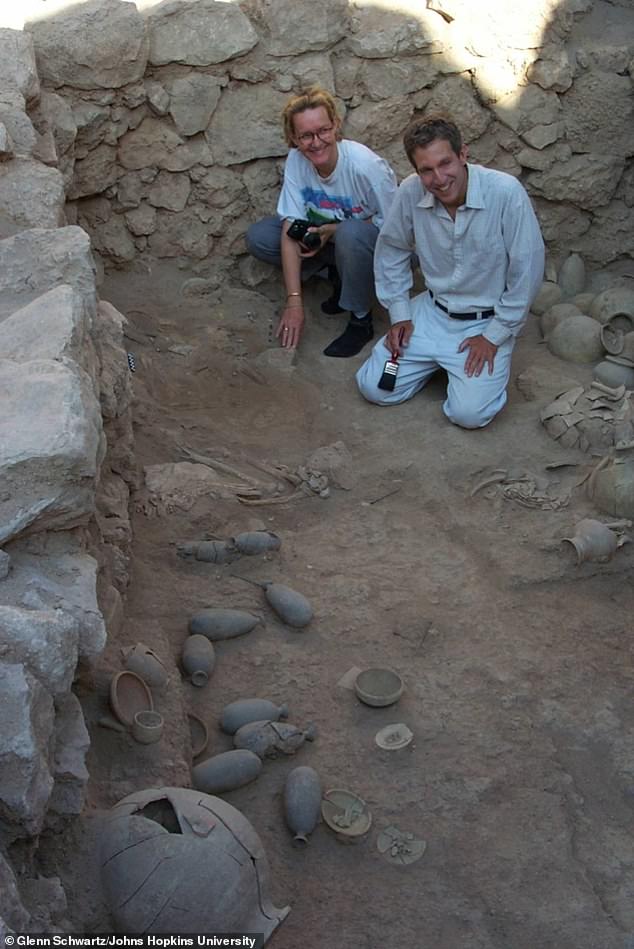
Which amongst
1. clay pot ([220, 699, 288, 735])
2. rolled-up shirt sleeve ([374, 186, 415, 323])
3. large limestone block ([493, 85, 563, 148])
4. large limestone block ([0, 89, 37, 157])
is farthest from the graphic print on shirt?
clay pot ([220, 699, 288, 735])

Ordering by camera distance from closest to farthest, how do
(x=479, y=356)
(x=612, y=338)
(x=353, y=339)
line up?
(x=479, y=356) → (x=612, y=338) → (x=353, y=339)

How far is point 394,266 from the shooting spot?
17.5 feet

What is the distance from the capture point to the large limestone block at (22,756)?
2.04 m

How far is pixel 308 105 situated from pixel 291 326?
3.78 ft

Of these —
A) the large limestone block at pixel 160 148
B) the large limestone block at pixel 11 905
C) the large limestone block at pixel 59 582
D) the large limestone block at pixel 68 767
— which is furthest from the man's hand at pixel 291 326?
the large limestone block at pixel 11 905

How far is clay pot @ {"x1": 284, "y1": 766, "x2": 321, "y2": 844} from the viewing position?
2822mm

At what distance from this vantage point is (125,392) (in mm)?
3887

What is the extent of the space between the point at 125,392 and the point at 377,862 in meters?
1.95

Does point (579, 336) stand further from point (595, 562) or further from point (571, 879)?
point (571, 879)

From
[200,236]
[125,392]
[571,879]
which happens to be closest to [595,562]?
[571,879]

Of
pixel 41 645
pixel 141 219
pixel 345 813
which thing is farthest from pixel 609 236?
pixel 41 645

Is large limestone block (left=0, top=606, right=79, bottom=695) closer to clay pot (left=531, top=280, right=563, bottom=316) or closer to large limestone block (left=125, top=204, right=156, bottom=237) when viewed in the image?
large limestone block (left=125, top=204, right=156, bottom=237)

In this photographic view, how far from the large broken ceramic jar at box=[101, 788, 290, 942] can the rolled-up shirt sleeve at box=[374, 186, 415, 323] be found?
346cm

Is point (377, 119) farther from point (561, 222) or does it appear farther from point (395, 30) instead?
point (561, 222)
